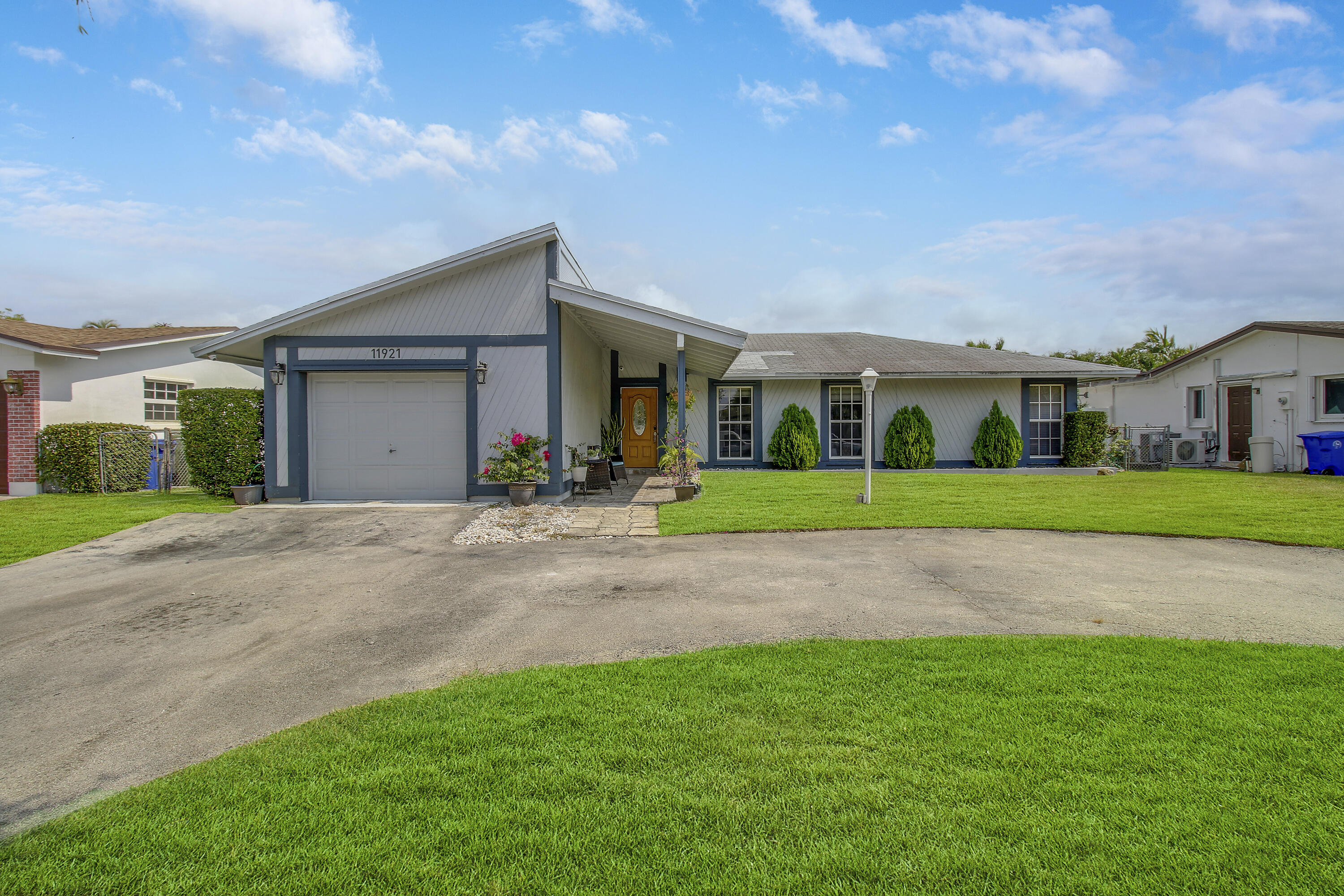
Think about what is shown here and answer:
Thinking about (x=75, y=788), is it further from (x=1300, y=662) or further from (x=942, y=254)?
(x=942, y=254)

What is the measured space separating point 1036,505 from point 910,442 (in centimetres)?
639

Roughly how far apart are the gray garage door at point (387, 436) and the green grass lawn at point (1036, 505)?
4253mm

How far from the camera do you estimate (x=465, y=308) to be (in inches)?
443

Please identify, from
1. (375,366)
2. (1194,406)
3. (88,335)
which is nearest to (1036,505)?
(375,366)

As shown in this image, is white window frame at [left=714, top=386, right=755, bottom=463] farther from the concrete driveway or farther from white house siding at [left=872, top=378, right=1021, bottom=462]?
the concrete driveway

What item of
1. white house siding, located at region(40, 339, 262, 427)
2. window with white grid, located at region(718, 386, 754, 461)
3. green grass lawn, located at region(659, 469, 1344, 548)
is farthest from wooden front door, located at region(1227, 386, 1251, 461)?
white house siding, located at region(40, 339, 262, 427)

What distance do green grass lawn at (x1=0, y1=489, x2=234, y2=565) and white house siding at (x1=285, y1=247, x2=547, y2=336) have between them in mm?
3602

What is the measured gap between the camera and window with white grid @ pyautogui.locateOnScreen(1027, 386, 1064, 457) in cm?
1758

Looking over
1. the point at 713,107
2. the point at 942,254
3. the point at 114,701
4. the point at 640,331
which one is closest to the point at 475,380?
the point at 640,331

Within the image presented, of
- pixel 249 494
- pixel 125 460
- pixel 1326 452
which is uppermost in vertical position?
pixel 125 460

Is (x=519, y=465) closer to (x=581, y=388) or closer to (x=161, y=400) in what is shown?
(x=581, y=388)

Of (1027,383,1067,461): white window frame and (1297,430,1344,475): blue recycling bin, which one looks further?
(1027,383,1067,461): white window frame

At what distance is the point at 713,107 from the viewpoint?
38.7 ft

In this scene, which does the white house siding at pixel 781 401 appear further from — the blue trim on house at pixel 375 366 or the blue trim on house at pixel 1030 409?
the blue trim on house at pixel 375 366
